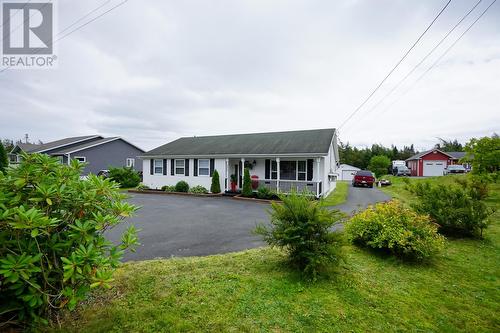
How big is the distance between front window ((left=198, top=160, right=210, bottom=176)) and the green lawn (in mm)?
13363

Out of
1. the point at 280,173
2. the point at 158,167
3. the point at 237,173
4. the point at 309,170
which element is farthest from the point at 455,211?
the point at 158,167

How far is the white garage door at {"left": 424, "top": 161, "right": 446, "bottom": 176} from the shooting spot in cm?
3822

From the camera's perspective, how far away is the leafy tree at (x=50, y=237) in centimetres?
206

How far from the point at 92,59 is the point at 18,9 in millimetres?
3548

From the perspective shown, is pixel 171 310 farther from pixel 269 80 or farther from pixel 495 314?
pixel 269 80

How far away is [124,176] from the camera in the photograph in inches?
855

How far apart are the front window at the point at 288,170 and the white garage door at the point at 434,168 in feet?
113

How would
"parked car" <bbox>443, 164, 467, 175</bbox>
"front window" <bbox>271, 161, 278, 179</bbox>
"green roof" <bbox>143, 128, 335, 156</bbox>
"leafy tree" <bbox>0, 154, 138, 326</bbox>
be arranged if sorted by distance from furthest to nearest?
"parked car" <bbox>443, 164, 467, 175</bbox>
"front window" <bbox>271, 161, 278, 179</bbox>
"green roof" <bbox>143, 128, 335, 156</bbox>
"leafy tree" <bbox>0, 154, 138, 326</bbox>

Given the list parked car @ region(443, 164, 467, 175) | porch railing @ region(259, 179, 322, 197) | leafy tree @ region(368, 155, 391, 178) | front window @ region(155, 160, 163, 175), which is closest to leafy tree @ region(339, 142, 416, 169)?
leafy tree @ region(368, 155, 391, 178)

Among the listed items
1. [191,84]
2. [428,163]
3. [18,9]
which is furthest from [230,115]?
[428,163]

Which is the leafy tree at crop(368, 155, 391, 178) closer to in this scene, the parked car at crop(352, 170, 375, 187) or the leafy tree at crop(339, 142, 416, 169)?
the leafy tree at crop(339, 142, 416, 169)

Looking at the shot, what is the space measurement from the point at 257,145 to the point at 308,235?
14256mm

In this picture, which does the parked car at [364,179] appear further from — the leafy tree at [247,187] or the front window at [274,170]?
the leafy tree at [247,187]

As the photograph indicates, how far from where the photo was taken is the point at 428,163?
127 feet
